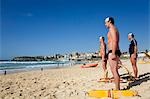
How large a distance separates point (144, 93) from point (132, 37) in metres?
3.62

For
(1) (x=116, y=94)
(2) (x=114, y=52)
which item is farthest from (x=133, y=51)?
(1) (x=116, y=94)

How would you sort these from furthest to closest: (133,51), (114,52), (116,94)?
1. (133,51)
2. (114,52)
3. (116,94)

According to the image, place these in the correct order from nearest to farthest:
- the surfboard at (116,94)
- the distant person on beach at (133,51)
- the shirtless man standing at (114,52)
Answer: the surfboard at (116,94) < the shirtless man standing at (114,52) < the distant person on beach at (133,51)

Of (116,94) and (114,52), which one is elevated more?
(114,52)

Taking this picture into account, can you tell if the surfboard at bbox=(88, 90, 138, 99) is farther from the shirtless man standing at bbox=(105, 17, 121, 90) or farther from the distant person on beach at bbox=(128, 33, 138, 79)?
the distant person on beach at bbox=(128, 33, 138, 79)

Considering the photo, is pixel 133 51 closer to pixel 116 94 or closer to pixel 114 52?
pixel 114 52

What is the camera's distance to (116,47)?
21.0 feet

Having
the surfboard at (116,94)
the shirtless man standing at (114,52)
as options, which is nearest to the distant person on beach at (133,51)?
the shirtless man standing at (114,52)

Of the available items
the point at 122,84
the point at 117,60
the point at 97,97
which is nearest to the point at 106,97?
the point at 97,97

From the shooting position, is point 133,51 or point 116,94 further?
point 133,51

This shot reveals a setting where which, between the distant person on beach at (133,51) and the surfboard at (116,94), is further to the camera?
the distant person on beach at (133,51)

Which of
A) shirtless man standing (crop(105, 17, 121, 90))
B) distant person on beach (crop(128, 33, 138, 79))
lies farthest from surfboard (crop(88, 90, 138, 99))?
distant person on beach (crop(128, 33, 138, 79))

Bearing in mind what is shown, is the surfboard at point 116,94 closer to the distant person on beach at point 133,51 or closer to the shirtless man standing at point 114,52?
the shirtless man standing at point 114,52

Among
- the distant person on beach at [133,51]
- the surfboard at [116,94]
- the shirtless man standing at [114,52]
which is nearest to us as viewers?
the surfboard at [116,94]
